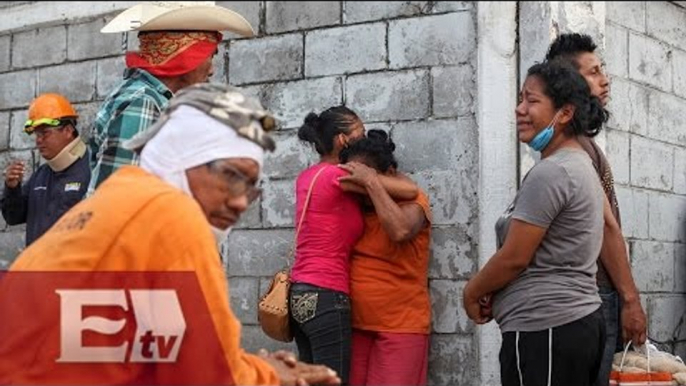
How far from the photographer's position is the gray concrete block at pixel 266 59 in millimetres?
5539

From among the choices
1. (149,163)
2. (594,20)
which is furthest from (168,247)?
(594,20)

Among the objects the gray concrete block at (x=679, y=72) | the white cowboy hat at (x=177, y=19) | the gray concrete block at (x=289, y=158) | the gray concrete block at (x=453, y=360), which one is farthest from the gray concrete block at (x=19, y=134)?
the gray concrete block at (x=679, y=72)

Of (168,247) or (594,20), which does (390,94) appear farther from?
(168,247)

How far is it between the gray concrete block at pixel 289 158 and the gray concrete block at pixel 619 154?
145 centimetres

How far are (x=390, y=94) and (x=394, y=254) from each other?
873mm

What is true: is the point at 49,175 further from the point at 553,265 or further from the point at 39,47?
the point at 553,265

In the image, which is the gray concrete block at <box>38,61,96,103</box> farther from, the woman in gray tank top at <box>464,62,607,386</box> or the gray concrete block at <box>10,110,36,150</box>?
the woman in gray tank top at <box>464,62,607,386</box>

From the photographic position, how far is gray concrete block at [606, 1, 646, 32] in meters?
5.34

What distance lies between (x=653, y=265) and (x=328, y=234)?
1939 mm

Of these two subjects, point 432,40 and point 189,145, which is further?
point 432,40

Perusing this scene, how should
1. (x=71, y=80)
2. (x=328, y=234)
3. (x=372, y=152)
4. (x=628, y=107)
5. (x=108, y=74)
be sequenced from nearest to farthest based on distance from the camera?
(x=328, y=234) → (x=372, y=152) → (x=628, y=107) → (x=108, y=74) → (x=71, y=80)

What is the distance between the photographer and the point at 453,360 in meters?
4.94

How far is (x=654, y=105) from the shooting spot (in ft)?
18.6

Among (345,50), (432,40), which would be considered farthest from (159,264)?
(345,50)
